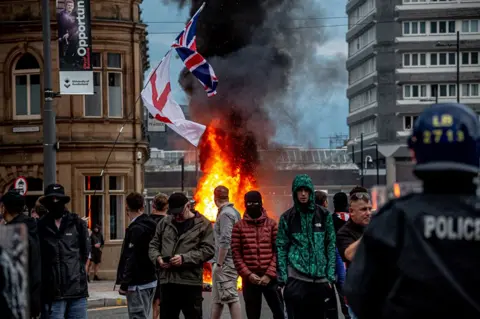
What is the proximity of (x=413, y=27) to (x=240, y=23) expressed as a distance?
61.7m

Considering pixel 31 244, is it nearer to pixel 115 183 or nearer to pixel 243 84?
pixel 115 183

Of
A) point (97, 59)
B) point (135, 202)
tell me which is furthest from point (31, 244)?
point (97, 59)

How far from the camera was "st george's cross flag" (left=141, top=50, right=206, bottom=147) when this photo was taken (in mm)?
20734

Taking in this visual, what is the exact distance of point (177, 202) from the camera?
11.2m

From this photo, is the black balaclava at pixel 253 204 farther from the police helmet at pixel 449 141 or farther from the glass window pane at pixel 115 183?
the glass window pane at pixel 115 183

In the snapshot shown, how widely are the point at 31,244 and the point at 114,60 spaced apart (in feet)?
74.6

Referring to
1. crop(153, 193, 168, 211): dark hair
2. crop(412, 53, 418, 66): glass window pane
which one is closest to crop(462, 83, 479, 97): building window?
crop(412, 53, 418, 66): glass window pane

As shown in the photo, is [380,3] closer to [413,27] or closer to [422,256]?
[413,27]

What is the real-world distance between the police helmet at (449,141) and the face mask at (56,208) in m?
7.04

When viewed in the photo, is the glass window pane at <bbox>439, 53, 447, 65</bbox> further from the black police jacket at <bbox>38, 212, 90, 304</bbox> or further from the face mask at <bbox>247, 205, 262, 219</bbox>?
the black police jacket at <bbox>38, 212, 90, 304</bbox>

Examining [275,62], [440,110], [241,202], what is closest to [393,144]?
[275,62]

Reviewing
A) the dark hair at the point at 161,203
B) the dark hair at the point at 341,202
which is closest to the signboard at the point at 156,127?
the dark hair at the point at 341,202

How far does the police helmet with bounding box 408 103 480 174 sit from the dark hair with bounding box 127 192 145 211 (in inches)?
317

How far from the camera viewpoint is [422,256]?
12.1 feet
